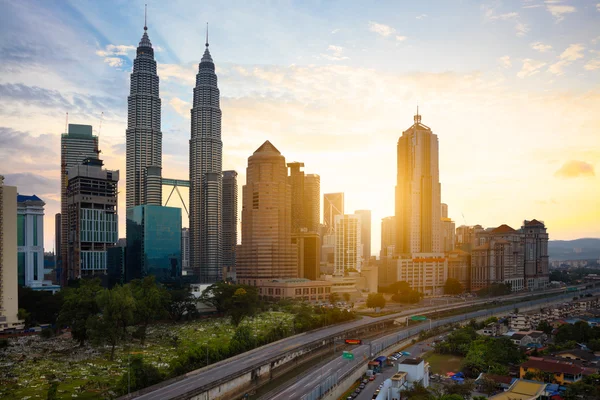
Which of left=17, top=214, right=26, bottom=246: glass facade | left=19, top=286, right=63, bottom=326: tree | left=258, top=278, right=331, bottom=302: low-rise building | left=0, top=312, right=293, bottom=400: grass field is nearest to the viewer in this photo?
left=0, top=312, right=293, bottom=400: grass field

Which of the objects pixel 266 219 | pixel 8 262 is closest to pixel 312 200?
pixel 266 219

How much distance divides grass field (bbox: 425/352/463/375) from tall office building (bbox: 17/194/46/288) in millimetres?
83783

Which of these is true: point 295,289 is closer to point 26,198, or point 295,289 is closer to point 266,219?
point 266,219

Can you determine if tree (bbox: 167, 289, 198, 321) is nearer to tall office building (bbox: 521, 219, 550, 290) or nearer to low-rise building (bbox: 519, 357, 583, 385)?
low-rise building (bbox: 519, 357, 583, 385)

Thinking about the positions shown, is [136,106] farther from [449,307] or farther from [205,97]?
[449,307]

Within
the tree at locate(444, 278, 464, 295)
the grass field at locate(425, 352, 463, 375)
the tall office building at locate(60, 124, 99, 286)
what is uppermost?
the tall office building at locate(60, 124, 99, 286)

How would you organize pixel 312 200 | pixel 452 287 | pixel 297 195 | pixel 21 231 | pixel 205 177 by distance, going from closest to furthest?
pixel 21 231 < pixel 452 287 < pixel 297 195 < pixel 205 177 < pixel 312 200

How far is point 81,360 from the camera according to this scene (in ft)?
146

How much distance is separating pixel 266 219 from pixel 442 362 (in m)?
58.6

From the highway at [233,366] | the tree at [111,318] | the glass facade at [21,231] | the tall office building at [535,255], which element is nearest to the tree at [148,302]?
the tree at [111,318]

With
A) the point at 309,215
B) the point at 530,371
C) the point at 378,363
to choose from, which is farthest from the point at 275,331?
the point at 309,215

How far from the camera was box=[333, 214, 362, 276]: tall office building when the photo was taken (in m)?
133

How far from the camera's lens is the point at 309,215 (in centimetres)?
15688

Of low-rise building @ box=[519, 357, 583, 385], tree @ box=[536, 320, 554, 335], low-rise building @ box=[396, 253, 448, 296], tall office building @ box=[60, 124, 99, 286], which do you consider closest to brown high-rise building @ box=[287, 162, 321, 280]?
low-rise building @ box=[396, 253, 448, 296]
